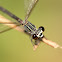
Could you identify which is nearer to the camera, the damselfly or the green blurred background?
the damselfly

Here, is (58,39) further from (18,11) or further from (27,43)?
(18,11)

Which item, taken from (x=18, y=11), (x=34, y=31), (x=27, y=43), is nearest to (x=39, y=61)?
(x=27, y=43)

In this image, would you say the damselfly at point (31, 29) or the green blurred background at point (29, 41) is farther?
the green blurred background at point (29, 41)

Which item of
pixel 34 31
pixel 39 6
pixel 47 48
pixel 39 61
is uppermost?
pixel 39 6

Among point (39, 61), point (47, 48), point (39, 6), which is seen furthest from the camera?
point (39, 6)

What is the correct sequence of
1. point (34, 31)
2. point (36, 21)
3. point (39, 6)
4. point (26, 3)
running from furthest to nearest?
point (39, 6), point (36, 21), point (26, 3), point (34, 31)

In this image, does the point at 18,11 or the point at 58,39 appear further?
the point at 18,11

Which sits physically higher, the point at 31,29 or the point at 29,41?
the point at 31,29

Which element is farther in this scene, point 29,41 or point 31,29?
point 29,41
